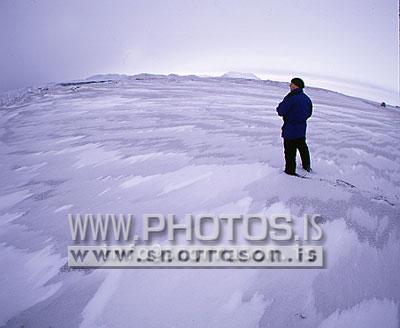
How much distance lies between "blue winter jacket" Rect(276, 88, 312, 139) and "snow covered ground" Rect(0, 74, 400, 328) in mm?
515

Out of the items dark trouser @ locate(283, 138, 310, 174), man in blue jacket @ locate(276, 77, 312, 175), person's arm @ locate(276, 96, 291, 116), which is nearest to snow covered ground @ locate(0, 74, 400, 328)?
dark trouser @ locate(283, 138, 310, 174)

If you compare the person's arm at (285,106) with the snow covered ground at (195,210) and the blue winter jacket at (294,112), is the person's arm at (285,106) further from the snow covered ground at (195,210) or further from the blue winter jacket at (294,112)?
the snow covered ground at (195,210)

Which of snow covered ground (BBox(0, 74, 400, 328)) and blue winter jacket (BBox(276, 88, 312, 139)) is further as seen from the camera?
blue winter jacket (BBox(276, 88, 312, 139))

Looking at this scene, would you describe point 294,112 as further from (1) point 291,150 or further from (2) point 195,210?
(2) point 195,210

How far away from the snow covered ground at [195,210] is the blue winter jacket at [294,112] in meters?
0.51

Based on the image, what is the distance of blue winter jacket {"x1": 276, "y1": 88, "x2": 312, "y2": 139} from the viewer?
9.39 feet

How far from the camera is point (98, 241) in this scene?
6.96 ft

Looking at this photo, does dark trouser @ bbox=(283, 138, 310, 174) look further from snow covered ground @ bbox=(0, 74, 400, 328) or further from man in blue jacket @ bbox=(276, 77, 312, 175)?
snow covered ground @ bbox=(0, 74, 400, 328)

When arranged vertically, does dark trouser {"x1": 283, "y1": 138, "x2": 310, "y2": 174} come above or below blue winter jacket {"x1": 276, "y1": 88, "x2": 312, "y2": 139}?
below

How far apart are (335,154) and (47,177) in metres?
4.07

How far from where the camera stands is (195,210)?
2420 mm

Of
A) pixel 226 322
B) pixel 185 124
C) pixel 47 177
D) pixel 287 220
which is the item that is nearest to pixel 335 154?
pixel 287 220

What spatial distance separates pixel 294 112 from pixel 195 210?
1.51 metres

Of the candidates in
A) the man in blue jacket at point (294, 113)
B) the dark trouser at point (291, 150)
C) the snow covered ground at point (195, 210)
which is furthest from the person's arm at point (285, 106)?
the snow covered ground at point (195, 210)
